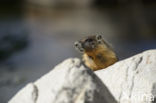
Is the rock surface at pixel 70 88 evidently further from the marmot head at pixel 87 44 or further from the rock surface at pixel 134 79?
the marmot head at pixel 87 44

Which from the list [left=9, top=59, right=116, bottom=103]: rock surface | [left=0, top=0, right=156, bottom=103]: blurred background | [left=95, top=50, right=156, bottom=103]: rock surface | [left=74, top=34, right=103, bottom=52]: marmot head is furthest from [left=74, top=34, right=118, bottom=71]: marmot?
[left=9, top=59, right=116, bottom=103]: rock surface

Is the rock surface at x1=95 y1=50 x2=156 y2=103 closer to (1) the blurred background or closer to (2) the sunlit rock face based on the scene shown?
(2) the sunlit rock face

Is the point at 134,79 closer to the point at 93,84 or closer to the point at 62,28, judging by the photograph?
the point at 93,84

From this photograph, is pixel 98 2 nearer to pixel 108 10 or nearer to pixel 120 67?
pixel 108 10

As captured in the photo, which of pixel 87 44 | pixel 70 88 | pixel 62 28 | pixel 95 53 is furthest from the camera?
pixel 62 28

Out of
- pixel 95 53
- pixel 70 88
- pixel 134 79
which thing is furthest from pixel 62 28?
pixel 70 88

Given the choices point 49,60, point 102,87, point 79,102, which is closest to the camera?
point 79,102

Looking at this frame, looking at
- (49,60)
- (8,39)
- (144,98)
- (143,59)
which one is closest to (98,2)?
(49,60)

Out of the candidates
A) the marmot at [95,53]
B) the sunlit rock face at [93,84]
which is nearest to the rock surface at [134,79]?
the sunlit rock face at [93,84]
